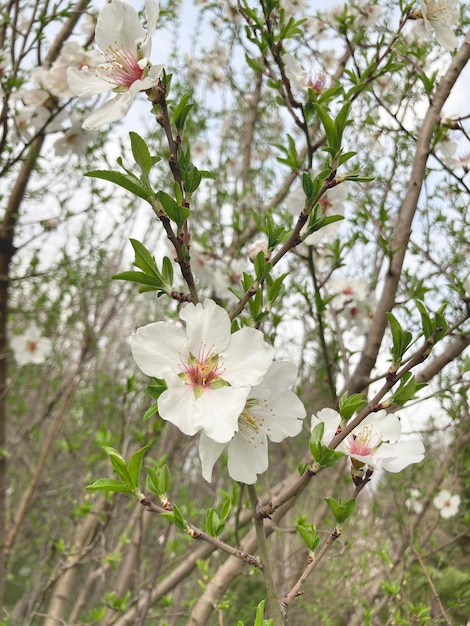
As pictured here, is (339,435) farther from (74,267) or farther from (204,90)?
(204,90)

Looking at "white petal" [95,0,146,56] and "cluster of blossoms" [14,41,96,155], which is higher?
"cluster of blossoms" [14,41,96,155]

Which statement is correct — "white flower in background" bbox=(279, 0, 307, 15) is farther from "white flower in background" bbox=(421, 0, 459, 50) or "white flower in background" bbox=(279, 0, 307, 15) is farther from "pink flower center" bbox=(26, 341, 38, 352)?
"pink flower center" bbox=(26, 341, 38, 352)

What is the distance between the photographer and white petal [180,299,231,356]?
0.75m

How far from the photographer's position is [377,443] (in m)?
0.91

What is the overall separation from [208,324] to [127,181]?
0.23 metres

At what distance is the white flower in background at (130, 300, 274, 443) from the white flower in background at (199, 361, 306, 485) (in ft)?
0.15

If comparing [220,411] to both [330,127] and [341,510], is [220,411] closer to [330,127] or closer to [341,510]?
[341,510]

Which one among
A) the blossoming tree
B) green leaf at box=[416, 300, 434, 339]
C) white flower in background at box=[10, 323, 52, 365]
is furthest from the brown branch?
white flower in background at box=[10, 323, 52, 365]

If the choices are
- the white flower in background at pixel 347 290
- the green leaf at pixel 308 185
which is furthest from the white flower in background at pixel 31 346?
the green leaf at pixel 308 185

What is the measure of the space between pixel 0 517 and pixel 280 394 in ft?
6.70

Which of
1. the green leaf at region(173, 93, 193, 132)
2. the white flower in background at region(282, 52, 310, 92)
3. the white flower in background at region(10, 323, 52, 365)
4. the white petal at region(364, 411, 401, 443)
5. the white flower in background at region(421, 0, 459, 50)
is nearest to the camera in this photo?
the green leaf at region(173, 93, 193, 132)

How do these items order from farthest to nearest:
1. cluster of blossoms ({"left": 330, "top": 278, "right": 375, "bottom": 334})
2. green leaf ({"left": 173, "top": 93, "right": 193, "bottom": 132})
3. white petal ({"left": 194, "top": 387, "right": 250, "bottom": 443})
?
cluster of blossoms ({"left": 330, "top": 278, "right": 375, "bottom": 334}), green leaf ({"left": 173, "top": 93, "right": 193, "bottom": 132}), white petal ({"left": 194, "top": 387, "right": 250, "bottom": 443})

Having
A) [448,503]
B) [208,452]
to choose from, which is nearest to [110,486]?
[208,452]

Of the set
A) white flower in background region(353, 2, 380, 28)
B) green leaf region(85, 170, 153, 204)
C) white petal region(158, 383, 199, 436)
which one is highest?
white flower in background region(353, 2, 380, 28)
